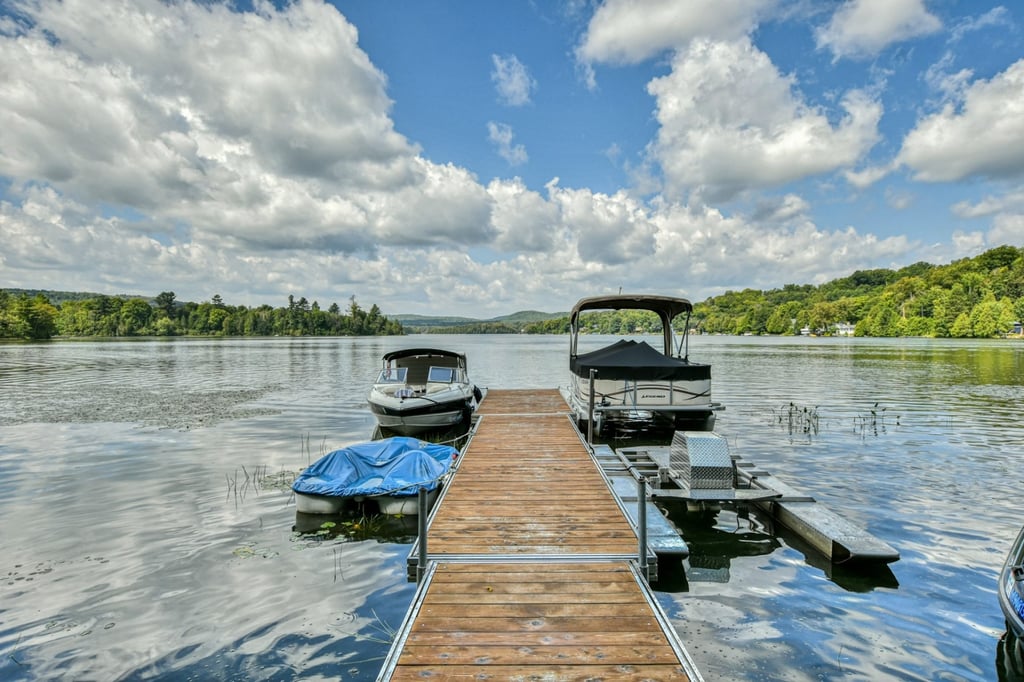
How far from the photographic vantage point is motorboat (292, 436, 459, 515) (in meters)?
9.78

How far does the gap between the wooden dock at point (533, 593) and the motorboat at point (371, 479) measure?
3.06 ft

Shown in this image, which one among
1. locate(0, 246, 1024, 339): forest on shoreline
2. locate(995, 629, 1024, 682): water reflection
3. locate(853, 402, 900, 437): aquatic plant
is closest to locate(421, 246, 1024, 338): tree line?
locate(0, 246, 1024, 339): forest on shoreline

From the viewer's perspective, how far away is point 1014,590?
15.9ft

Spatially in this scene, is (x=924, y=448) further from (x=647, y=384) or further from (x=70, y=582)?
(x=70, y=582)

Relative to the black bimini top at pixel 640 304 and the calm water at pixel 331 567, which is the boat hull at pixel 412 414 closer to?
the calm water at pixel 331 567

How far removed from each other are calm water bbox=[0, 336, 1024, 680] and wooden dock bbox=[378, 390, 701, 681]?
0.97m

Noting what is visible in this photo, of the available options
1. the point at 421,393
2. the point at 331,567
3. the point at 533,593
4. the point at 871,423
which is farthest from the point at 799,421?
the point at 331,567

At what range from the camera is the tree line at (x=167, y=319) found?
358 feet

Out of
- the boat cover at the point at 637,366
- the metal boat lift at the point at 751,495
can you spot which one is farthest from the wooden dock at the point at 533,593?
the boat cover at the point at 637,366

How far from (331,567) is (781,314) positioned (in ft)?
606

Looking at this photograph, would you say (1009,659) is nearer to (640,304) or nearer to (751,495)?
(751,495)

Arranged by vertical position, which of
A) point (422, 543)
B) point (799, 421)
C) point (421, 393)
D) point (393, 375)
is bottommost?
point (799, 421)

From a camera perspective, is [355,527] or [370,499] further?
[370,499]

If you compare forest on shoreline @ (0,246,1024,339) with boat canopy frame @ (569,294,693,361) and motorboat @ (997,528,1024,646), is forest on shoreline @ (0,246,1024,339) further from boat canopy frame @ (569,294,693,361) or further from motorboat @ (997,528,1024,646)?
motorboat @ (997,528,1024,646)
